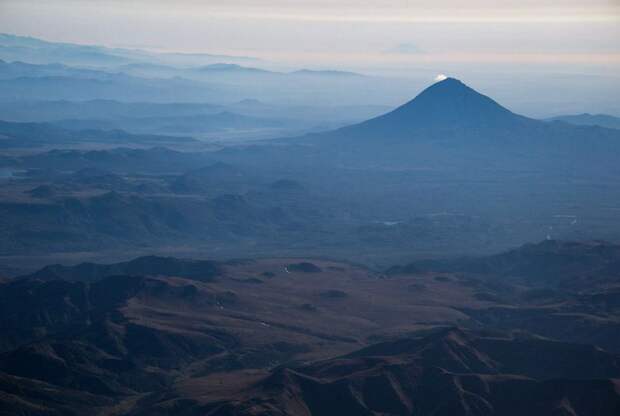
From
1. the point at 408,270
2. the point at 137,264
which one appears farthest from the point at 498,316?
the point at 137,264

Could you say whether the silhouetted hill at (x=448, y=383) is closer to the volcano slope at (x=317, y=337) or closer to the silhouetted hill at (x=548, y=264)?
the volcano slope at (x=317, y=337)

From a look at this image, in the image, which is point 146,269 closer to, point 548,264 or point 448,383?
point 548,264

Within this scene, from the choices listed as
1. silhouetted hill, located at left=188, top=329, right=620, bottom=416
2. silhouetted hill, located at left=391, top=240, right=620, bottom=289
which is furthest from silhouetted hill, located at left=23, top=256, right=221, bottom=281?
silhouetted hill, located at left=188, top=329, right=620, bottom=416

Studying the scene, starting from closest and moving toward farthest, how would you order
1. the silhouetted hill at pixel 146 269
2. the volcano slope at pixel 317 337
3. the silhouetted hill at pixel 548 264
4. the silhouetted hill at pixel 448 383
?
the silhouetted hill at pixel 448 383, the volcano slope at pixel 317 337, the silhouetted hill at pixel 146 269, the silhouetted hill at pixel 548 264

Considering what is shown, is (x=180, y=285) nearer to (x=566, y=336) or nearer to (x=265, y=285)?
(x=265, y=285)

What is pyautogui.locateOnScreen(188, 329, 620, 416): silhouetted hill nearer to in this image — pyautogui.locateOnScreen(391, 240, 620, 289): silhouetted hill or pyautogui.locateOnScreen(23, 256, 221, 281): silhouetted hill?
pyautogui.locateOnScreen(23, 256, 221, 281): silhouetted hill

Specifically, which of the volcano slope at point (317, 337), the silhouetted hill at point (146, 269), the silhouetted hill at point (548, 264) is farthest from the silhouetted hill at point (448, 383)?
the silhouetted hill at point (548, 264)

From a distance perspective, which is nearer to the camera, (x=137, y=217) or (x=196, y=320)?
(x=196, y=320)

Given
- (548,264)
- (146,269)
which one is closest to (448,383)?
(146,269)
